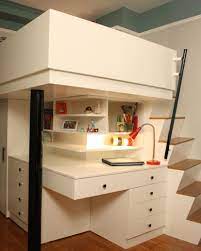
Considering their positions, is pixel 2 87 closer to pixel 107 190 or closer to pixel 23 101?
pixel 23 101

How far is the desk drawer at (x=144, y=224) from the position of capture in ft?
8.03

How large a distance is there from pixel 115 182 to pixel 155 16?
100 inches

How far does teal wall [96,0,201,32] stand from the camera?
129 inches

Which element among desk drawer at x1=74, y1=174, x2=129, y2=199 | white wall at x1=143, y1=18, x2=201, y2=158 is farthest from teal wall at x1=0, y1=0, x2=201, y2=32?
desk drawer at x1=74, y1=174, x2=129, y2=199

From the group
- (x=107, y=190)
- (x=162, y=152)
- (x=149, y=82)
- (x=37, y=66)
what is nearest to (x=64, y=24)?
(x=37, y=66)

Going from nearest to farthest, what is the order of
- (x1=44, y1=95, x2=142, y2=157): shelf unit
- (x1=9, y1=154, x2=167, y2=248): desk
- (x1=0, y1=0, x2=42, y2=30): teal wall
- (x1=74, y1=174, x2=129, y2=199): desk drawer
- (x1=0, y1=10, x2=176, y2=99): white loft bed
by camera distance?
(x1=0, y1=10, x2=176, y2=99): white loft bed → (x1=74, y1=174, x2=129, y2=199): desk drawer → (x1=9, y1=154, x2=167, y2=248): desk → (x1=44, y1=95, x2=142, y2=157): shelf unit → (x1=0, y1=0, x2=42, y2=30): teal wall

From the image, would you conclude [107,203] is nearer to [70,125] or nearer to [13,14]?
[70,125]

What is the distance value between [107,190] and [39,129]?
2.61 ft

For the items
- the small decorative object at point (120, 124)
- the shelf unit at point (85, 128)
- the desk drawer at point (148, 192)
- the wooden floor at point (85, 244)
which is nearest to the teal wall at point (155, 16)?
the shelf unit at point (85, 128)

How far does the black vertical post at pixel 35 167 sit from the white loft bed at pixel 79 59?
0.56 feet

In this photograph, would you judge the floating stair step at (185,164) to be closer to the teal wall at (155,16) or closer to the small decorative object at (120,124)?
the small decorative object at (120,124)

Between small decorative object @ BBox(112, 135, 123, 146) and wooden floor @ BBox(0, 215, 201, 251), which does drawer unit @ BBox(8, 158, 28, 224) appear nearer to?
wooden floor @ BBox(0, 215, 201, 251)

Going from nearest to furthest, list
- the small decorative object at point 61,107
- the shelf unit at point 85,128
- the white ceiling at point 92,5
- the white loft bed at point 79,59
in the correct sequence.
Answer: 1. the white loft bed at point 79,59
2. the shelf unit at point 85,128
3. the small decorative object at point 61,107
4. the white ceiling at point 92,5

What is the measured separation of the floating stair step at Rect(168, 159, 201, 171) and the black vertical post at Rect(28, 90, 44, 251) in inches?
56.2
